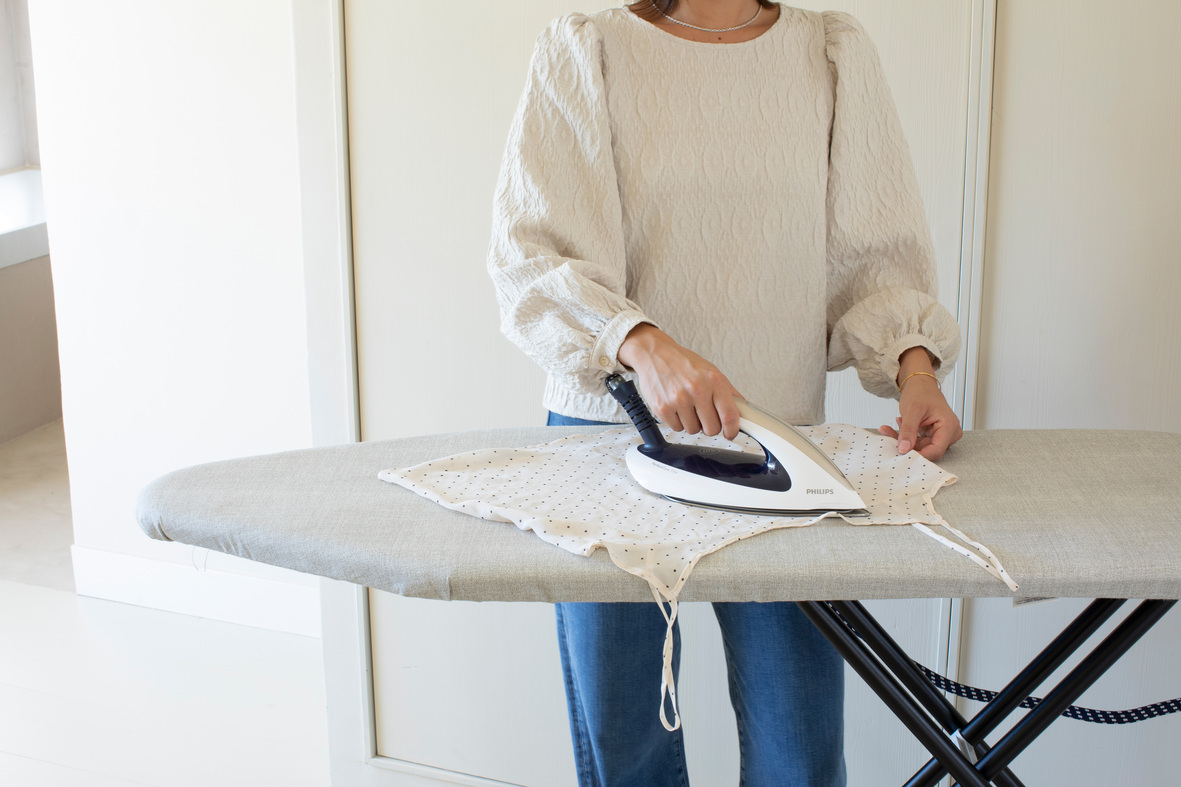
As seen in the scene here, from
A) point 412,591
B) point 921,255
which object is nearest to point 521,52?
point 921,255

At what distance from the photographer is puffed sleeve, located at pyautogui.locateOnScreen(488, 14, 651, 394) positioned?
91cm

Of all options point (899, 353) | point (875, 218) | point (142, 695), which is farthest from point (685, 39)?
point (142, 695)

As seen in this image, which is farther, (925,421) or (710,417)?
(925,421)

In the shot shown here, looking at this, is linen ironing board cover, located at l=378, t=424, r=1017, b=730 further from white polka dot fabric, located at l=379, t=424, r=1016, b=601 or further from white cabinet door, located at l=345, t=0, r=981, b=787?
white cabinet door, located at l=345, t=0, r=981, b=787

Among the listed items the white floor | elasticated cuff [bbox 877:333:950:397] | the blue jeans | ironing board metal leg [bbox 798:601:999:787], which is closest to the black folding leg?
ironing board metal leg [bbox 798:601:999:787]

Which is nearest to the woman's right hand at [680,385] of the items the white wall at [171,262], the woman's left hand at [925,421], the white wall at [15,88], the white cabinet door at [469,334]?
the woman's left hand at [925,421]

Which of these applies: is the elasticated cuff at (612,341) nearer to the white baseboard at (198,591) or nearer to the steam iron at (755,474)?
the steam iron at (755,474)

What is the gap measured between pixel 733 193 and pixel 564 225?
0.19 metres

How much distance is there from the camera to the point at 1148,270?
1.28 meters

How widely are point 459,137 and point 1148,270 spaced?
1004 mm

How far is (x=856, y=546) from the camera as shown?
0.74 meters

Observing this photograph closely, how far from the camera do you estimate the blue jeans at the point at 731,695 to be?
3.20 feet

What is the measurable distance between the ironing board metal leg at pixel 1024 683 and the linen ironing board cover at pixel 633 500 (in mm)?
176

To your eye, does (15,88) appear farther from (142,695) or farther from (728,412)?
(728,412)
